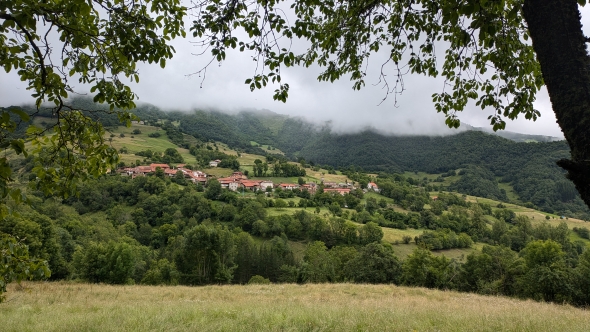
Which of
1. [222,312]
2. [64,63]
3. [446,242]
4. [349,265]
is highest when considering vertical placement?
[64,63]

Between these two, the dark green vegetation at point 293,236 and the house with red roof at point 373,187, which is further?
the house with red roof at point 373,187

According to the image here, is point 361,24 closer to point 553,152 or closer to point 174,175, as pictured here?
point 174,175

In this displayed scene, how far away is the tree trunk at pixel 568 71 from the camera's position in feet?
6.34

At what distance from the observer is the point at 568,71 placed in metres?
2.04

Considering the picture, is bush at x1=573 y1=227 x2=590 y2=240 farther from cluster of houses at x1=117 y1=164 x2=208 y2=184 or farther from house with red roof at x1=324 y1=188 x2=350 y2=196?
cluster of houses at x1=117 y1=164 x2=208 y2=184

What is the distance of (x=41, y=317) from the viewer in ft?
20.2

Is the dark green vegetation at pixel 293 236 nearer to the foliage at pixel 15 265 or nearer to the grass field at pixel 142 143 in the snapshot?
the foliage at pixel 15 265

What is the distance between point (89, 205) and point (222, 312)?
89.4 m

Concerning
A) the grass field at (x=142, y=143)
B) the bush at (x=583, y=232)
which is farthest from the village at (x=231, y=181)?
the bush at (x=583, y=232)

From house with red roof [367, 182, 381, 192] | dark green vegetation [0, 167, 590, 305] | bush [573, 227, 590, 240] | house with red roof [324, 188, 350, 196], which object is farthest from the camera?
house with red roof [367, 182, 381, 192]

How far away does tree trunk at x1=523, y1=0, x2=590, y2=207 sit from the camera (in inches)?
76.1

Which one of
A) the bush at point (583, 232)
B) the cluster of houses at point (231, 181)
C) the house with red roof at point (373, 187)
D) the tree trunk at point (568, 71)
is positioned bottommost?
the bush at point (583, 232)

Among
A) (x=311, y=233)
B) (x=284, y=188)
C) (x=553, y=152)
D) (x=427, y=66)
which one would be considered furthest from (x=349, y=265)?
(x=553, y=152)

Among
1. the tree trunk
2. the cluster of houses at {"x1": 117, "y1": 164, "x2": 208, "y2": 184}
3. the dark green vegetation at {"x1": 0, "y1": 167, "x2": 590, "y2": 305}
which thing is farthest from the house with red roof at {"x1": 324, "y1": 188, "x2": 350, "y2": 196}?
the tree trunk
